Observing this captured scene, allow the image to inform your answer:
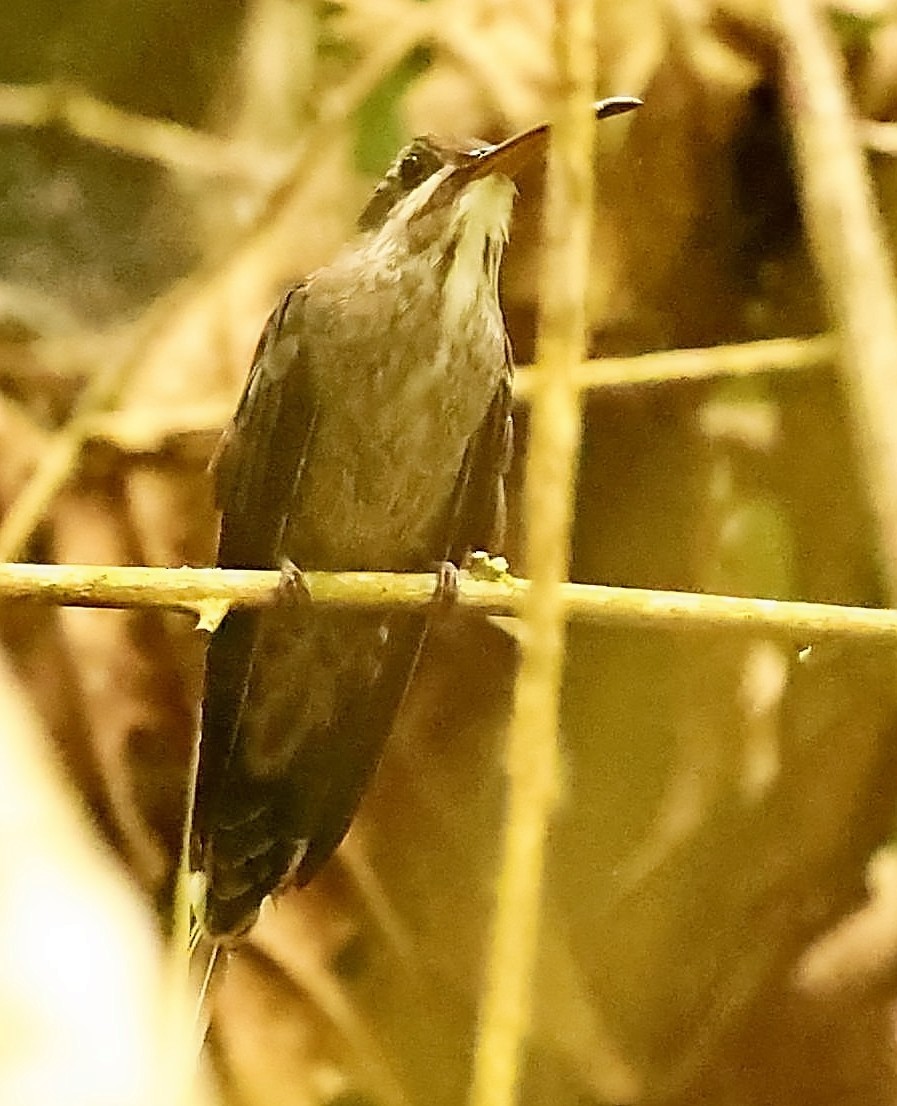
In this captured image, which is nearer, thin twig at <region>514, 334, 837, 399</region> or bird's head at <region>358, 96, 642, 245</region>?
bird's head at <region>358, 96, 642, 245</region>

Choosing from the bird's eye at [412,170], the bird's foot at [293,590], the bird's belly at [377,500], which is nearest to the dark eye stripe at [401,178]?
the bird's eye at [412,170]

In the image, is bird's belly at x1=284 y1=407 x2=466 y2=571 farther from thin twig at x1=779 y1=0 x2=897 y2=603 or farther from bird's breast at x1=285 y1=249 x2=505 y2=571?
thin twig at x1=779 y1=0 x2=897 y2=603

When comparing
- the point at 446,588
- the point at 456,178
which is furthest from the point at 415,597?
the point at 456,178

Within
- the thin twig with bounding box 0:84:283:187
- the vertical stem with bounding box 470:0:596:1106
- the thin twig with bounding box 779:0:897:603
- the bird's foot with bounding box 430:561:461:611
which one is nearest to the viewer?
the vertical stem with bounding box 470:0:596:1106

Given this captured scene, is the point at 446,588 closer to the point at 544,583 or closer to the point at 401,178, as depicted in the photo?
the point at 544,583

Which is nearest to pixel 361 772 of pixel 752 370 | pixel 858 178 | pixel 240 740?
pixel 240 740

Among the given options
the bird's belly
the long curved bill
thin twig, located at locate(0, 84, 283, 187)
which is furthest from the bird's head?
thin twig, located at locate(0, 84, 283, 187)

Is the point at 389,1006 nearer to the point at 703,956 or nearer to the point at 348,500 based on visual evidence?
the point at 703,956
